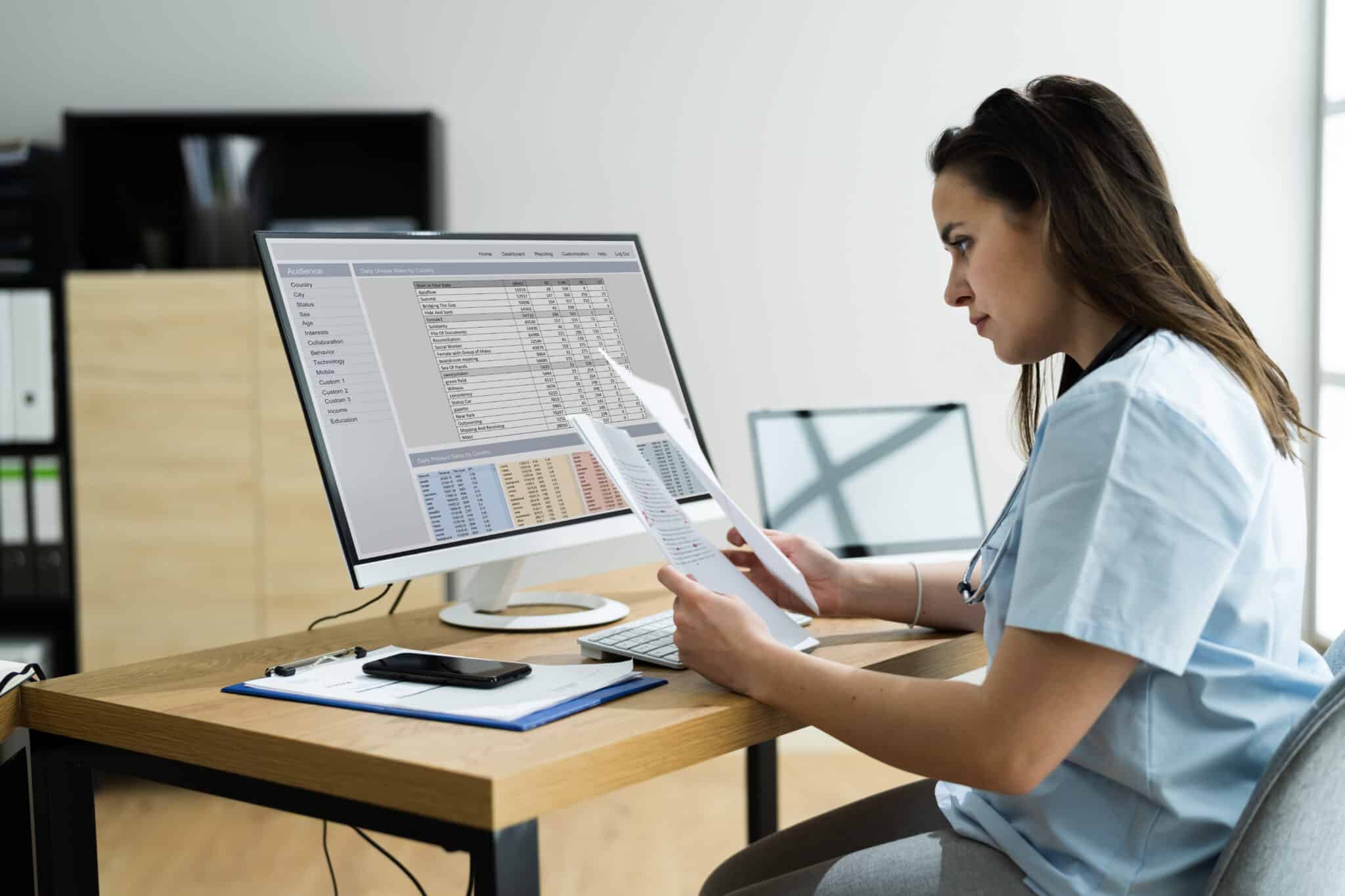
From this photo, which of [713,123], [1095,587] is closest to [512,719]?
[1095,587]

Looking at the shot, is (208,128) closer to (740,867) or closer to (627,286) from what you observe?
(627,286)

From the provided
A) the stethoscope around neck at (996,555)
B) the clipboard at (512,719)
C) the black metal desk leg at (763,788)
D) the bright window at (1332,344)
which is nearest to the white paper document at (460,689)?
the clipboard at (512,719)

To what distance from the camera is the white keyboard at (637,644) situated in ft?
3.94

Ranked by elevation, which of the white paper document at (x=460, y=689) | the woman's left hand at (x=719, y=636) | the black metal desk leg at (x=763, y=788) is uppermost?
the woman's left hand at (x=719, y=636)

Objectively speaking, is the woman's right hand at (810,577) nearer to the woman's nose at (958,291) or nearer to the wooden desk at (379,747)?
the wooden desk at (379,747)

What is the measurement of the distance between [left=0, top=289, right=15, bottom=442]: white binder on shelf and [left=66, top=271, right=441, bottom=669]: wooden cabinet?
154 millimetres

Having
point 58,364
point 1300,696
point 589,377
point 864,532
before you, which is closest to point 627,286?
point 589,377

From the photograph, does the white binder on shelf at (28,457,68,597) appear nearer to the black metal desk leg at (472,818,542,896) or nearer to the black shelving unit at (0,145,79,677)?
the black shelving unit at (0,145,79,677)

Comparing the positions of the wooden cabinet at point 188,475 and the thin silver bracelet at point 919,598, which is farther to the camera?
the wooden cabinet at point 188,475

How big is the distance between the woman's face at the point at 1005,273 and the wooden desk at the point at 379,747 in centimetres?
35

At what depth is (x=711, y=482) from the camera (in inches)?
47.0

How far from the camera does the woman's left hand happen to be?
1.07m

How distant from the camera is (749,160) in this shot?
10.9 ft

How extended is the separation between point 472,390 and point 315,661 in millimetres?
374
